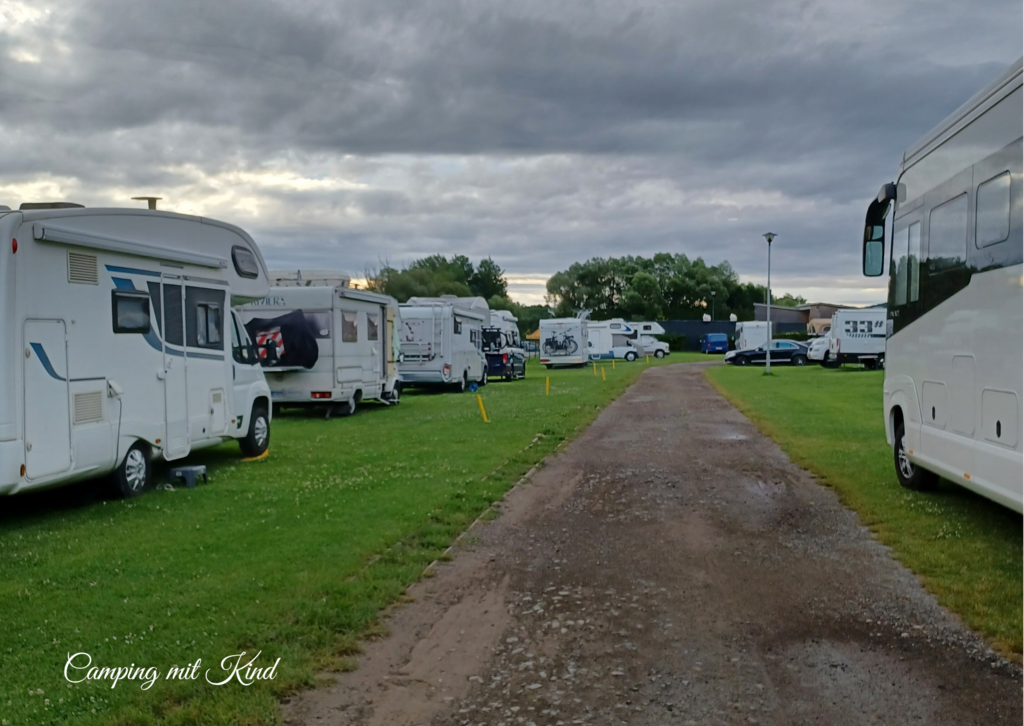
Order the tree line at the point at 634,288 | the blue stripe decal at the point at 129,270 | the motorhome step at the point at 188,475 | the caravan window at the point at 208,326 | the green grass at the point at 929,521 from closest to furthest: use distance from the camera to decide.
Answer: the green grass at the point at 929,521 < the blue stripe decal at the point at 129,270 < the motorhome step at the point at 188,475 < the caravan window at the point at 208,326 < the tree line at the point at 634,288

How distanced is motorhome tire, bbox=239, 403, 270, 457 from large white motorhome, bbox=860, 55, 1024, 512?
8.10 meters

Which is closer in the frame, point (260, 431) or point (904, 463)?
point (904, 463)

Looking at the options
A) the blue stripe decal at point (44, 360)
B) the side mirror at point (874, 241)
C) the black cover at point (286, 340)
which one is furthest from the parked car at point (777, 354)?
the blue stripe decal at point (44, 360)

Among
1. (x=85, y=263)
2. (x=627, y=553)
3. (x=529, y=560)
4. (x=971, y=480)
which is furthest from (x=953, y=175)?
(x=85, y=263)

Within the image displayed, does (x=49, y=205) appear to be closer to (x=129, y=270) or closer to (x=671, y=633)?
(x=129, y=270)

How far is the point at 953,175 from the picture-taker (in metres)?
7.30

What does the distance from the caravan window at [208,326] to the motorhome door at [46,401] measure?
252 cm

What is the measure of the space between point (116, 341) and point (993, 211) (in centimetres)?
786

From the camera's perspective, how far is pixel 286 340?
1764cm

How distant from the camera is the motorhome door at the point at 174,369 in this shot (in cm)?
974

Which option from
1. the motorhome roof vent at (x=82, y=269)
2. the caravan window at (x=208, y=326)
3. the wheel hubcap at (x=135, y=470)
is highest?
the motorhome roof vent at (x=82, y=269)

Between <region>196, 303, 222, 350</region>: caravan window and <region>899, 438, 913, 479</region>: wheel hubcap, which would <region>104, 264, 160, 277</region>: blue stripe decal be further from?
<region>899, 438, 913, 479</region>: wheel hubcap

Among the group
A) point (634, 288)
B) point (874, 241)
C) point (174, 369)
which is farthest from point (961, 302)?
point (634, 288)

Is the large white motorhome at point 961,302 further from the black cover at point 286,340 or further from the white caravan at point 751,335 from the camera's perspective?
the white caravan at point 751,335
